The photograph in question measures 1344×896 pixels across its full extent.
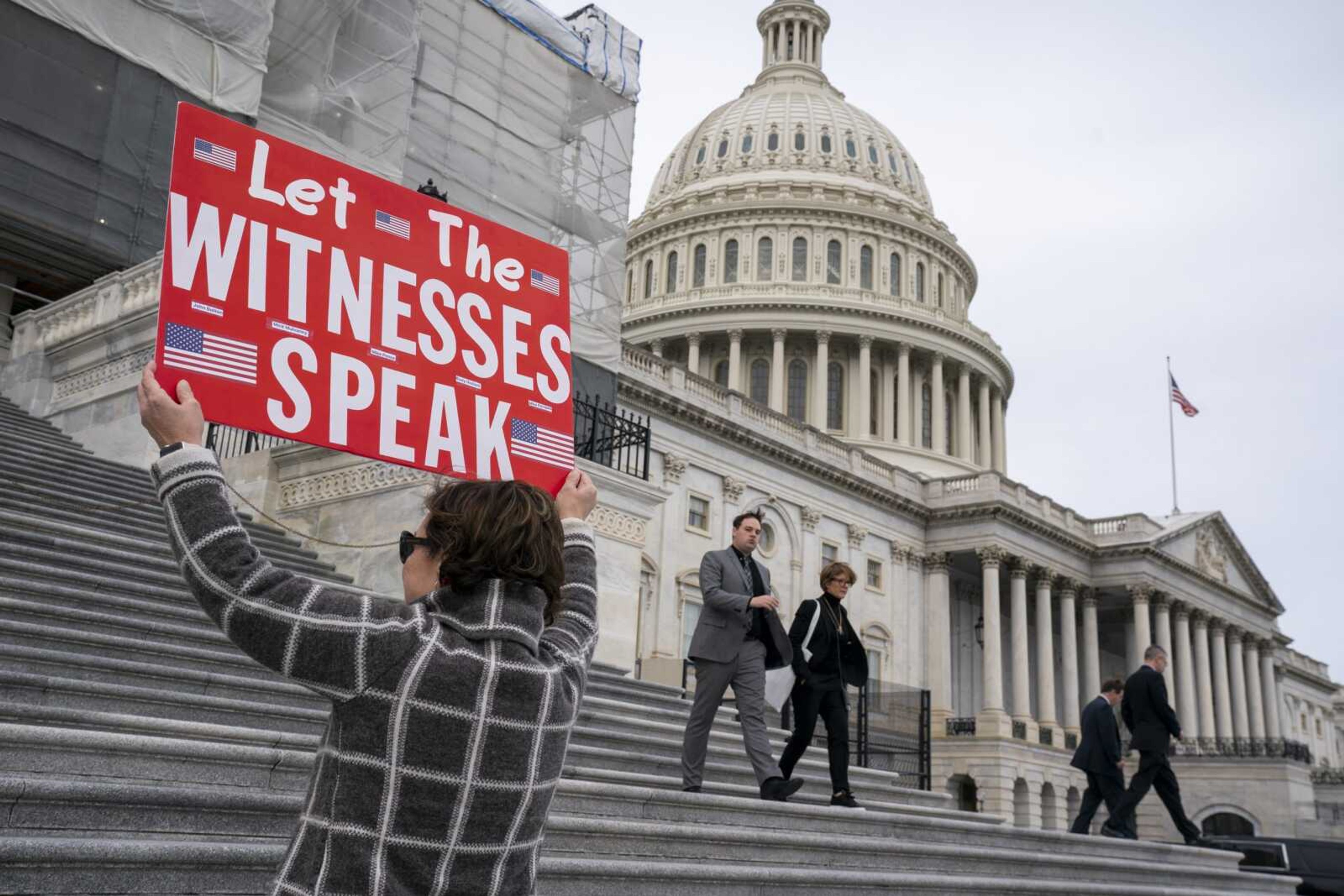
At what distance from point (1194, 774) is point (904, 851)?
45663 mm

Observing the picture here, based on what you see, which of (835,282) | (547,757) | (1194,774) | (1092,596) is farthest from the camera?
(835,282)

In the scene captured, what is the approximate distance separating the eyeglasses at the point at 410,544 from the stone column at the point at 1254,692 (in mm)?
69373

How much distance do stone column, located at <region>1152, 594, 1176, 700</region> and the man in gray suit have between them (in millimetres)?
50133

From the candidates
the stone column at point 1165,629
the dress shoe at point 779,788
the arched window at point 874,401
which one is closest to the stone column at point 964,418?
the arched window at point 874,401

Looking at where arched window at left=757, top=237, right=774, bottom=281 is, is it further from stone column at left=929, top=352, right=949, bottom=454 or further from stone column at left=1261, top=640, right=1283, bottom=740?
stone column at left=1261, top=640, right=1283, bottom=740

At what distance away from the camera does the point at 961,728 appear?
49.1m

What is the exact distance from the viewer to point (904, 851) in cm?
867

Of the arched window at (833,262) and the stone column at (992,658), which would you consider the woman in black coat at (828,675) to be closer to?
the stone column at (992,658)

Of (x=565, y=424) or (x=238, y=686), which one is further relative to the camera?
(x=238, y=686)

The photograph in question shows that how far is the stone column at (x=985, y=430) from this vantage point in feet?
232

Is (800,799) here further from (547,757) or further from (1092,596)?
(1092,596)

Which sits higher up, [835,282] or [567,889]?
[835,282]

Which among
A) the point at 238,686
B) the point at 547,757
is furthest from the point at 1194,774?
the point at 547,757

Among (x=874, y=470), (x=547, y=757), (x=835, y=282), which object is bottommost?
(x=547, y=757)
